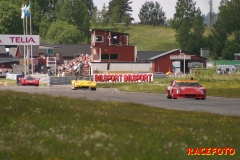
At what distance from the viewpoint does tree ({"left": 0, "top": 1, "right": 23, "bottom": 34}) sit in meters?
143

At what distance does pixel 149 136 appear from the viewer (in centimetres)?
1183

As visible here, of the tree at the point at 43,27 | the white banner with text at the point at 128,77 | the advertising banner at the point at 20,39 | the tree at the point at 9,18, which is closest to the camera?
the white banner with text at the point at 128,77

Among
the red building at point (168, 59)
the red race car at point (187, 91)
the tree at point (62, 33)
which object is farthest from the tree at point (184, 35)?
the red race car at point (187, 91)

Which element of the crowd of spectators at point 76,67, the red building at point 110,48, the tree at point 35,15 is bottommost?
the crowd of spectators at point 76,67

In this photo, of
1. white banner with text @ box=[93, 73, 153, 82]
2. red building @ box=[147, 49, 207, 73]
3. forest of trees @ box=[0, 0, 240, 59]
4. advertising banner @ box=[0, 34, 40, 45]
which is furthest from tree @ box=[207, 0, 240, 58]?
white banner with text @ box=[93, 73, 153, 82]

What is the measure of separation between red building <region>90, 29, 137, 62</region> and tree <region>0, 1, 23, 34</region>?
57869 millimetres

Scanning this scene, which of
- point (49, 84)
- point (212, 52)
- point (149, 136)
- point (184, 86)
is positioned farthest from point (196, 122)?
point (212, 52)

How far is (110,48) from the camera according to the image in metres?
89.0

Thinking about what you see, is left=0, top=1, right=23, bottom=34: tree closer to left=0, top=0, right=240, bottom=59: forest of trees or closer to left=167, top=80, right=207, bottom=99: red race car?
left=0, top=0, right=240, bottom=59: forest of trees

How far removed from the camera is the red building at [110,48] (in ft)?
291

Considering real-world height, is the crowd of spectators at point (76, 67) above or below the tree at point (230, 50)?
below

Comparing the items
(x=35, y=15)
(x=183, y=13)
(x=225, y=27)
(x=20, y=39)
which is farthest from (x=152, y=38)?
(x=20, y=39)

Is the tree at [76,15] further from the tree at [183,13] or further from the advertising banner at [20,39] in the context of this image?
the advertising banner at [20,39]

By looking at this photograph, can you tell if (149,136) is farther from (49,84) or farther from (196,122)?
(49,84)
